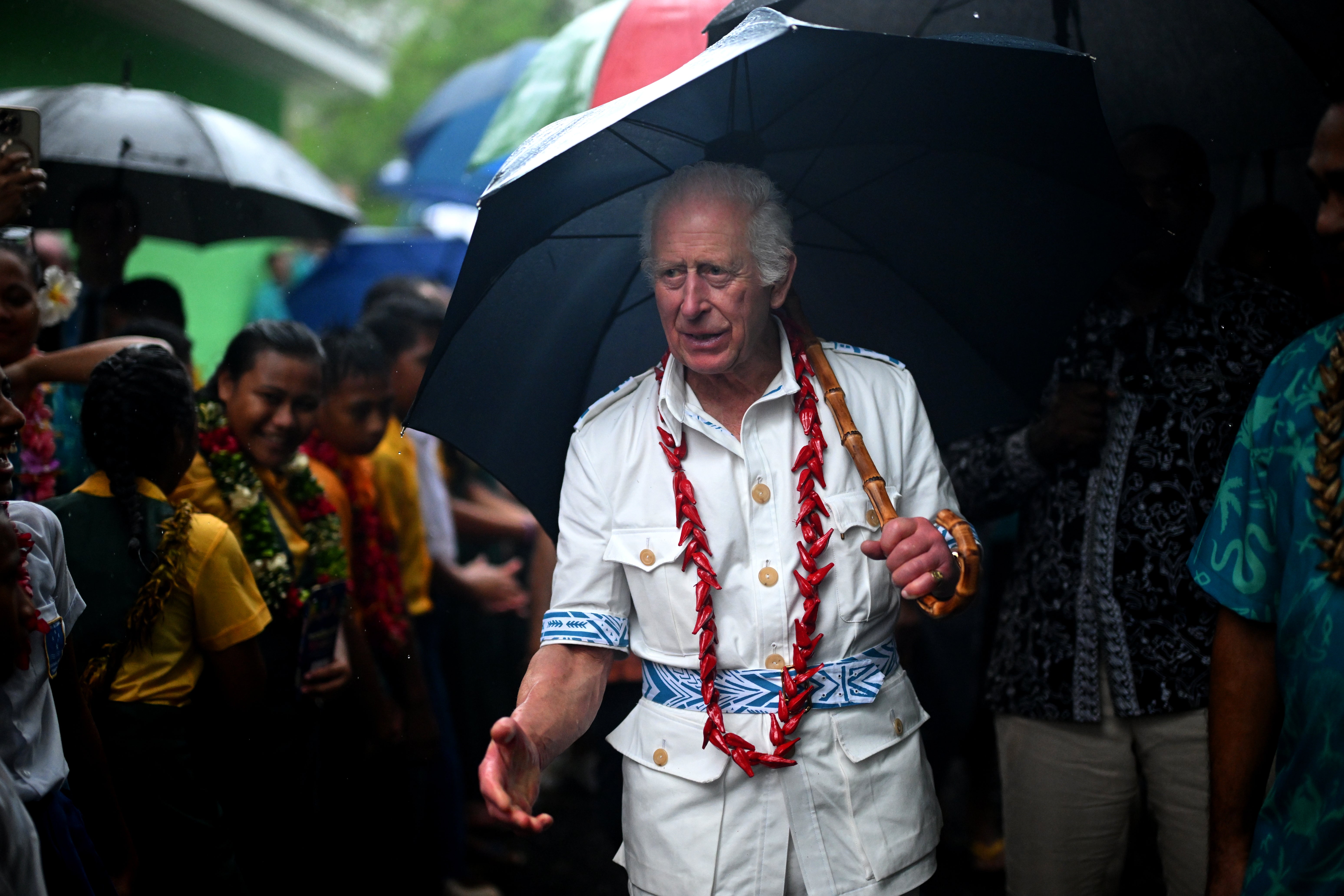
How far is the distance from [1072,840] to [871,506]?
1.25 metres

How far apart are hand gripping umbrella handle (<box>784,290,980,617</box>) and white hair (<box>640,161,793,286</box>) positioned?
19cm

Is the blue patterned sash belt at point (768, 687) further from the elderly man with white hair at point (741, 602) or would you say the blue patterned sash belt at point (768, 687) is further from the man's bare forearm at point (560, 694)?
the man's bare forearm at point (560, 694)

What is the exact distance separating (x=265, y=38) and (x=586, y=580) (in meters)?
7.95

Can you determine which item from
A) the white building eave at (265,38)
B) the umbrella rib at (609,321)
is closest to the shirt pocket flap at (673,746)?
the umbrella rib at (609,321)

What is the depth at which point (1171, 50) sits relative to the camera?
3297mm

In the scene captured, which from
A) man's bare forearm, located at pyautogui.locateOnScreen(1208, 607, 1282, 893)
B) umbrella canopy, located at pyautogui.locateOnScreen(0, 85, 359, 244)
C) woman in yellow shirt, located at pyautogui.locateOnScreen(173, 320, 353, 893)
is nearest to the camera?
man's bare forearm, located at pyautogui.locateOnScreen(1208, 607, 1282, 893)

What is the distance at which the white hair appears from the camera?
2379mm

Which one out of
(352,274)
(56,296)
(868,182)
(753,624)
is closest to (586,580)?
(753,624)

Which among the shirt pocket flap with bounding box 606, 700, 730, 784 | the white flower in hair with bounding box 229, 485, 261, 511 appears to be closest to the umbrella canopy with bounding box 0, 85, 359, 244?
the white flower in hair with bounding box 229, 485, 261, 511

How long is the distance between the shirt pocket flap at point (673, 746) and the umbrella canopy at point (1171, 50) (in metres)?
1.77

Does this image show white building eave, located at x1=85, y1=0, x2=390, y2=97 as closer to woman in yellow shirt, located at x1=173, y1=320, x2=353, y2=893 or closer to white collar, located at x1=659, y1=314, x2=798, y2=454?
woman in yellow shirt, located at x1=173, y1=320, x2=353, y2=893

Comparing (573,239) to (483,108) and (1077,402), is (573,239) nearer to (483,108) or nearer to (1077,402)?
(1077,402)

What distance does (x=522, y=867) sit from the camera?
5.00 meters

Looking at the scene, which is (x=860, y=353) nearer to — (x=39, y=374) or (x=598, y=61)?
(x=39, y=374)
